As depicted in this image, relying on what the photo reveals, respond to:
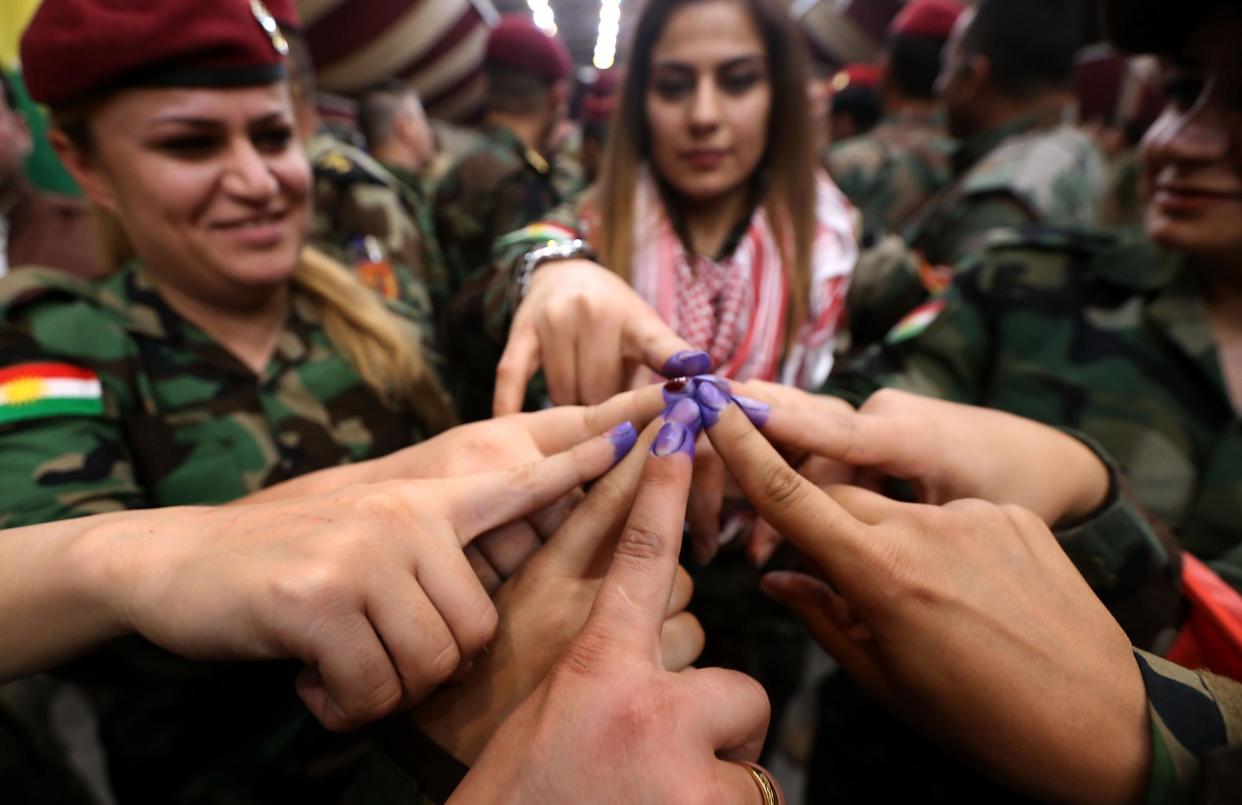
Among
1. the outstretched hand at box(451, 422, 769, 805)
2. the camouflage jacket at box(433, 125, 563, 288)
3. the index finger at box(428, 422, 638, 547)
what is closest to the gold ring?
the outstretched hand at box(451, 422, 769, 805)

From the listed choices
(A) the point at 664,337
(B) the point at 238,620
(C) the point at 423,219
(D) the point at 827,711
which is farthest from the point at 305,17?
(D) the point at 827,711

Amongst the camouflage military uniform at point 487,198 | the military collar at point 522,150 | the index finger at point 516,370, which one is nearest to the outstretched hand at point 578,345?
the index finger at point 516,370

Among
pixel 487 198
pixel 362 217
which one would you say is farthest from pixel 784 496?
pixel 487 198

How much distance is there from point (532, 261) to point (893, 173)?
1.84 metres

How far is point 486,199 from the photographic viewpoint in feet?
6.26

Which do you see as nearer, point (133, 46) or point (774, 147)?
point (133, 46)

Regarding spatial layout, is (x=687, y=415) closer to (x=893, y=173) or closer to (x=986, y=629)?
(x=986, y=629)

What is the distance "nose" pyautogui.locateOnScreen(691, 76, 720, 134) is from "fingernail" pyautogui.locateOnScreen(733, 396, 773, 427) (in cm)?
66

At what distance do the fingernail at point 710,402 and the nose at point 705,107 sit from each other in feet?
2.23

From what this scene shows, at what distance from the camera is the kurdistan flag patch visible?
26.7 inches

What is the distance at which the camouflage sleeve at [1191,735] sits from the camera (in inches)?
16.3

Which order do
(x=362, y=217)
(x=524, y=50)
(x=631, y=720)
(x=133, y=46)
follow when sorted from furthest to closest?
(x=524, y=50) < (x=362, y=217) < (x=133, y=46) < (x=631, y=720)

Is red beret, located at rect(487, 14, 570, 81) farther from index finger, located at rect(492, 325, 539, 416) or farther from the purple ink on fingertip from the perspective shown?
the purple ink on fingertip

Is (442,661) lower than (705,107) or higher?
lower
